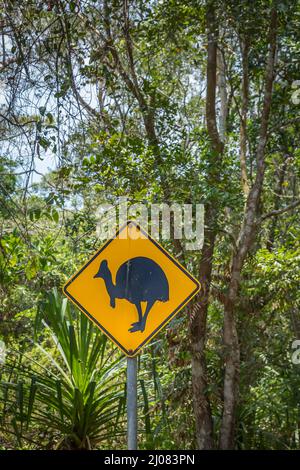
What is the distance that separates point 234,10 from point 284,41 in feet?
2.33

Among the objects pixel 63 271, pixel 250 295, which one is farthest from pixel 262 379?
pixel 63 271

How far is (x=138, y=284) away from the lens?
4168 millimetres

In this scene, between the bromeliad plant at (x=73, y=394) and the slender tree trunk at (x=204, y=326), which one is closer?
the bromeliad plant at (x=73, y=394)

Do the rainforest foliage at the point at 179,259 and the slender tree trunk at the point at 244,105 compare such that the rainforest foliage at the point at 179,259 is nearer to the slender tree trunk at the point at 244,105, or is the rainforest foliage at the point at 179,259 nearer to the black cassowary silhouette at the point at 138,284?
the slender tree trunk at the point at 244,105

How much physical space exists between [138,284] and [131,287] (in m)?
0.06

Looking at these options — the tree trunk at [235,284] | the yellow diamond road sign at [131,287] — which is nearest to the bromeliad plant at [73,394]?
the tree trunk at [235,284]

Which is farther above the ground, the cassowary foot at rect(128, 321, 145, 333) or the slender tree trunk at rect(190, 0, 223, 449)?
the slender tree trunk at rect(190, 0, 223, 449)

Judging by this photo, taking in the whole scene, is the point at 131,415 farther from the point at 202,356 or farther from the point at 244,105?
the point at 244,105

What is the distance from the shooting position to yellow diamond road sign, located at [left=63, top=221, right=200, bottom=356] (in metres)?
4.09

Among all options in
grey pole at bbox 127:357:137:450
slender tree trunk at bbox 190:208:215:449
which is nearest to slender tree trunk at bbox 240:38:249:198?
slender tree trunk at bbox 190:208:215:449

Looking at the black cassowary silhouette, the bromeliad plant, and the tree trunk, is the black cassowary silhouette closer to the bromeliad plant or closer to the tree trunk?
the bromeliad plant

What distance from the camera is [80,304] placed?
419cm

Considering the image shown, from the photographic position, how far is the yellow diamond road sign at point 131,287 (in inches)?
161

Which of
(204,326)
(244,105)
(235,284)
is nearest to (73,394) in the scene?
(204,326)
